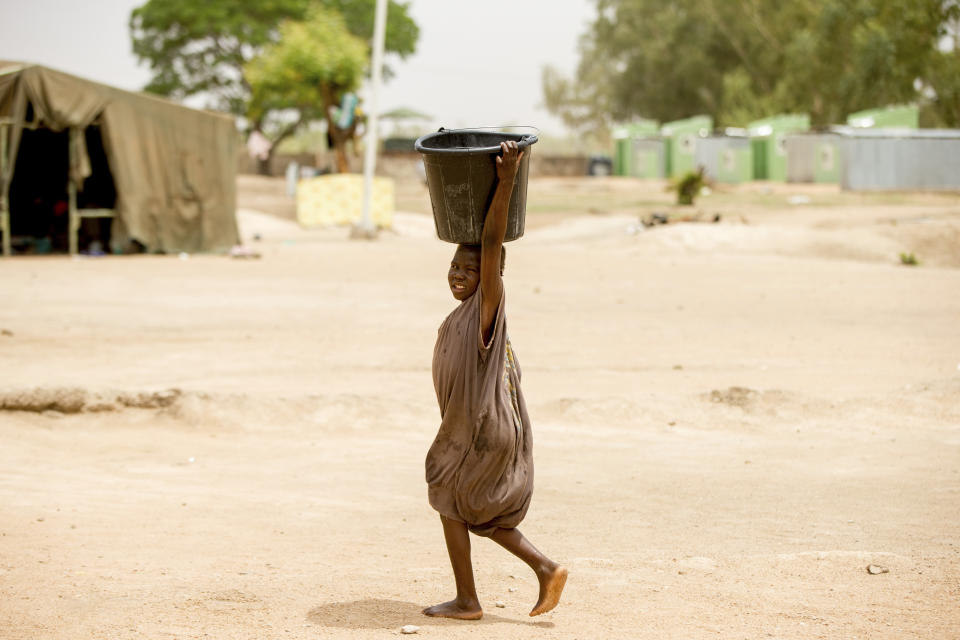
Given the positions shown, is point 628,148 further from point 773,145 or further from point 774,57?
point 774,57

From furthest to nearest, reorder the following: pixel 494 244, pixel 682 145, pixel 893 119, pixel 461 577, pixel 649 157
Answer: pixel 649 157 < pixel 682 145 < pixel 893 119 < pixel 461 577 < pixel 494 244

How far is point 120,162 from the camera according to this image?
1688cm

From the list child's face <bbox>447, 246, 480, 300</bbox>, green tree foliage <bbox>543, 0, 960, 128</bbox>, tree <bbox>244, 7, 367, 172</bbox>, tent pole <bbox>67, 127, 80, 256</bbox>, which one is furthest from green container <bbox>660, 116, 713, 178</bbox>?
child's face <bbox>447, 246, 480, 300</bbox>

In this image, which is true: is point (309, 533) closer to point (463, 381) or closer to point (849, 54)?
point (463, 381)

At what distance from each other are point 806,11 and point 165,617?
186ft

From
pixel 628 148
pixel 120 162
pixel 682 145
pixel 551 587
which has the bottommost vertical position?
pixel 551 587

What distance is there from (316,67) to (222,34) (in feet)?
76.9

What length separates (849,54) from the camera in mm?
52031

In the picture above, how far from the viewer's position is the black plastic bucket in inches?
136

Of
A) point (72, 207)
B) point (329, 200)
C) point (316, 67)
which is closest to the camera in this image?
point (72, 207)

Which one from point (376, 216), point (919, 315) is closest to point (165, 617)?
point (919, 315)

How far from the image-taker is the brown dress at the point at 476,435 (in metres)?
3.56

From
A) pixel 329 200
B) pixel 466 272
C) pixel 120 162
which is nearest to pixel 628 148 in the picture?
pixel 329 200

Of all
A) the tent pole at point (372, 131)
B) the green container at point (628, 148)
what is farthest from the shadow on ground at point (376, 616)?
the green container at point (628, 148)
